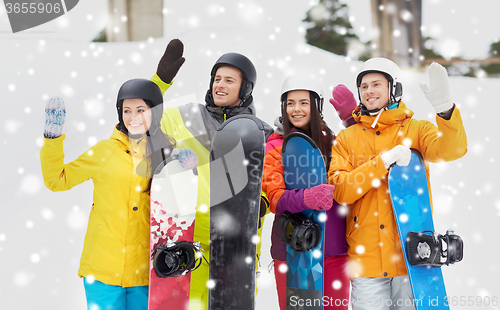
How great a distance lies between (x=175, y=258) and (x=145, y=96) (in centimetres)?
92

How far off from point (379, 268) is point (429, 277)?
0.27m

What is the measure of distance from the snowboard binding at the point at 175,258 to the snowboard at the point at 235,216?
11 cm

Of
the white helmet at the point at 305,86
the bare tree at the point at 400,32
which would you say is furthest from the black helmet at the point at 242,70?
the bare tree at the point at 400,32

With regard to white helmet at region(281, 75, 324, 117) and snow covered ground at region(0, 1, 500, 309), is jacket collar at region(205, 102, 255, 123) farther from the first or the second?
snow covered ground at region(0, 1, 500, 309)

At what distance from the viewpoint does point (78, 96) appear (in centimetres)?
482

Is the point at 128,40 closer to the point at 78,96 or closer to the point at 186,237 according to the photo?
the point at 78,96

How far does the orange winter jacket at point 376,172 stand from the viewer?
1.94 meters

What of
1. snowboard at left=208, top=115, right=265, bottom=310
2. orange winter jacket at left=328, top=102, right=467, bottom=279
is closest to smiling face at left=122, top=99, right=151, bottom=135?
snowboard at left=208, top=115, right=265, bottom=310

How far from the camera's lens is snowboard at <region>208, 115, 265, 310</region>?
1.92m

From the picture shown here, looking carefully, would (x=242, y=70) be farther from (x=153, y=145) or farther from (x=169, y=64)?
(x=153, y=145)

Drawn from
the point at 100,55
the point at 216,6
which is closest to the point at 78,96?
the point at 100,55

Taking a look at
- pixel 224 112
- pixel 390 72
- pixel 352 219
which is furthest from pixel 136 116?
pixel 390 72

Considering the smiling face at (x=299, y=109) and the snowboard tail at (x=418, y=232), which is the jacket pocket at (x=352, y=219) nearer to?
the snowboard tail at (x=418, y=232)

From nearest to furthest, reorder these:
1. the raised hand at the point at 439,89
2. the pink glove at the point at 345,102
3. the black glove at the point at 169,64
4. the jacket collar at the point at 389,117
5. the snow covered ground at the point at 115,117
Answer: the raised hand at the point at 439,89 → the jacket collar at the point at 389,117 → the black glove at the point at 169,64 → the pink glove at the point at 345,102 → the snow covered ground at the point at 115,117
